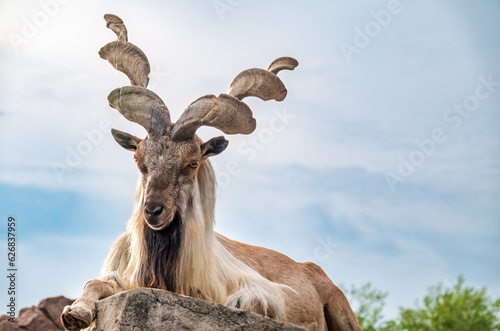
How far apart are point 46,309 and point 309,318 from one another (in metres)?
5.31

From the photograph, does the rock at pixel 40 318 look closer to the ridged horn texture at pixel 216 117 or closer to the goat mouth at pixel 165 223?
the goat mouth at pixel 165 223

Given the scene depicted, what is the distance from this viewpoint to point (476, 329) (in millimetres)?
15484

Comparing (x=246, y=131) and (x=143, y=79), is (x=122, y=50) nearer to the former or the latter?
(x=143, y=79)

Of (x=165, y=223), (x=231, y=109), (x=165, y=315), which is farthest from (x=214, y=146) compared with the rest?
(x=165, y=315)

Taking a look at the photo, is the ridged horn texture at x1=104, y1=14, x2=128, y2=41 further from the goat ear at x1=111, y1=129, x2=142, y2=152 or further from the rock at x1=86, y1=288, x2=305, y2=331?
the rock at x1=86, y1=288, x2=305, y2=331

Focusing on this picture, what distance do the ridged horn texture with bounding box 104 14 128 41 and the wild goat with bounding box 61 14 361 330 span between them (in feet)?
1.78

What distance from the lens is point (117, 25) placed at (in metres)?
8.32

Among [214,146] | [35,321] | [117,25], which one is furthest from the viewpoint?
[35,321]

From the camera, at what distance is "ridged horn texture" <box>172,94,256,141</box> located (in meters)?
6.61

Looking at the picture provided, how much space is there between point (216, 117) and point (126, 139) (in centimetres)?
105

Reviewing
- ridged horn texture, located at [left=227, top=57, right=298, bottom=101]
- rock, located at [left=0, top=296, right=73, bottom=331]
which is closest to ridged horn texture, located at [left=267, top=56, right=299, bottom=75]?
ridged horn texture, located at [left=227, top=57, right=298, bottom=101]

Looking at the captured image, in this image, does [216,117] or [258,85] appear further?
[258,85]

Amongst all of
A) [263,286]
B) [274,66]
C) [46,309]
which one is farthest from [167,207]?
[46,309]

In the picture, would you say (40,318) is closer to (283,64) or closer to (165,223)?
(165,223)
